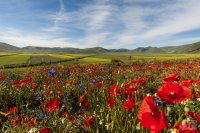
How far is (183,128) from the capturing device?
1.55 metres

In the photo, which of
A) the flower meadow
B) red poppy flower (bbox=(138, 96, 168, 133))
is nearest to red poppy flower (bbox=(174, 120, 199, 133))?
the flower meadow

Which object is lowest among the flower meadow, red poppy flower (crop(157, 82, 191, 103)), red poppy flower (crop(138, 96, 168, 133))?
the flower meadow

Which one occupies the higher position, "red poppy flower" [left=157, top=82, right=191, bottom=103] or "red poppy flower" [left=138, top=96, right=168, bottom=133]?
"red poppy flower" [left=157, top=82, right=191, bottom=103]

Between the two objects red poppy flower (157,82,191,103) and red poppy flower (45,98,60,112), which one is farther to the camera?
red poppy flower (45,98,60,112)

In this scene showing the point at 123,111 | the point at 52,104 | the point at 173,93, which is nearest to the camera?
the point at 173,93

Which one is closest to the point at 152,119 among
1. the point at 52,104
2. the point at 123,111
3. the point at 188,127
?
the point at 188,127

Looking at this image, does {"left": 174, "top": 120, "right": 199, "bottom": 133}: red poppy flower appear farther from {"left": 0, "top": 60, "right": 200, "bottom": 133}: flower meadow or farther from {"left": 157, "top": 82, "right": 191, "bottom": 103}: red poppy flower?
{"left": 157, "top": 82, "right": 191, "bottom": 103}: red poppy flower

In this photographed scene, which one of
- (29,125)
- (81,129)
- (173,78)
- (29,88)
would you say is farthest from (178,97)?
(29,88)

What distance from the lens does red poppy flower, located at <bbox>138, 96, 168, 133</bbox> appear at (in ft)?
4.62

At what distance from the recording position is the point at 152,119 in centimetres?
144

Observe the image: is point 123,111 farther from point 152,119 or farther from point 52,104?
point 152,119

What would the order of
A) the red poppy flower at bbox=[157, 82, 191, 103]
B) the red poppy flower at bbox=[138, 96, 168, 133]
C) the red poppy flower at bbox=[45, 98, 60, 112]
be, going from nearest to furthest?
the red poppy flower at bbox=[138, 96, 168, 133], the red poppy flower at bbox=[157, 82, 191, 103], the red poppy flower at bbox=[45, 98, 60, 112]

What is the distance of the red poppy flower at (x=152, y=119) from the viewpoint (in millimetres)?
1408

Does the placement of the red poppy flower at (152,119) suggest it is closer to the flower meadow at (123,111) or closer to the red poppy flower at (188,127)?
the flower meadow at (123,111)
